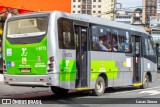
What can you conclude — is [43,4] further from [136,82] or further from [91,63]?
[91,63]

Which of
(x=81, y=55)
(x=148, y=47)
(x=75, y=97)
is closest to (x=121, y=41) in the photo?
(x=148, y=47)

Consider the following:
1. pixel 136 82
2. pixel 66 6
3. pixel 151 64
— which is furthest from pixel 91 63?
pixel 66 6

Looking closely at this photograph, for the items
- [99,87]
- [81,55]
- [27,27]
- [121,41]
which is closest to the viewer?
[27,27]

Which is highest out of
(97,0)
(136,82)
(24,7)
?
(97,0)

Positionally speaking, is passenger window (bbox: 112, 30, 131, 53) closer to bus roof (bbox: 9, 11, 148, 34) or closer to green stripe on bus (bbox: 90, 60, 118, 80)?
bus roof (bbox: 9, 11, 148, 34)

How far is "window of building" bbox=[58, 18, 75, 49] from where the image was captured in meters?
13.6

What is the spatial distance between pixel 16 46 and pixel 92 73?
3.26 metres

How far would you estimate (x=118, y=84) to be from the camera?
57.2 ft

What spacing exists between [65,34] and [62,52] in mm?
740

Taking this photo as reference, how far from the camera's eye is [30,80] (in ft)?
44.4

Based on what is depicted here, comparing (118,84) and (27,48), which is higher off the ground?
(27,48)

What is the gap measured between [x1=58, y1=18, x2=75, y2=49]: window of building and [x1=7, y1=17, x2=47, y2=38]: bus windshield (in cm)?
57

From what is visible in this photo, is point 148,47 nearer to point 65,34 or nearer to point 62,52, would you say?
point 65,34

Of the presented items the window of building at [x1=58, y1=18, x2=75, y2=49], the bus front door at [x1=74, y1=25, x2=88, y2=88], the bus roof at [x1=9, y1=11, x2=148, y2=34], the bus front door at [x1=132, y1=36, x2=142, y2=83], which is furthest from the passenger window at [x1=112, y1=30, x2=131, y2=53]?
the window of building at [x1=58, y1=18, x2=75, y2=49]
